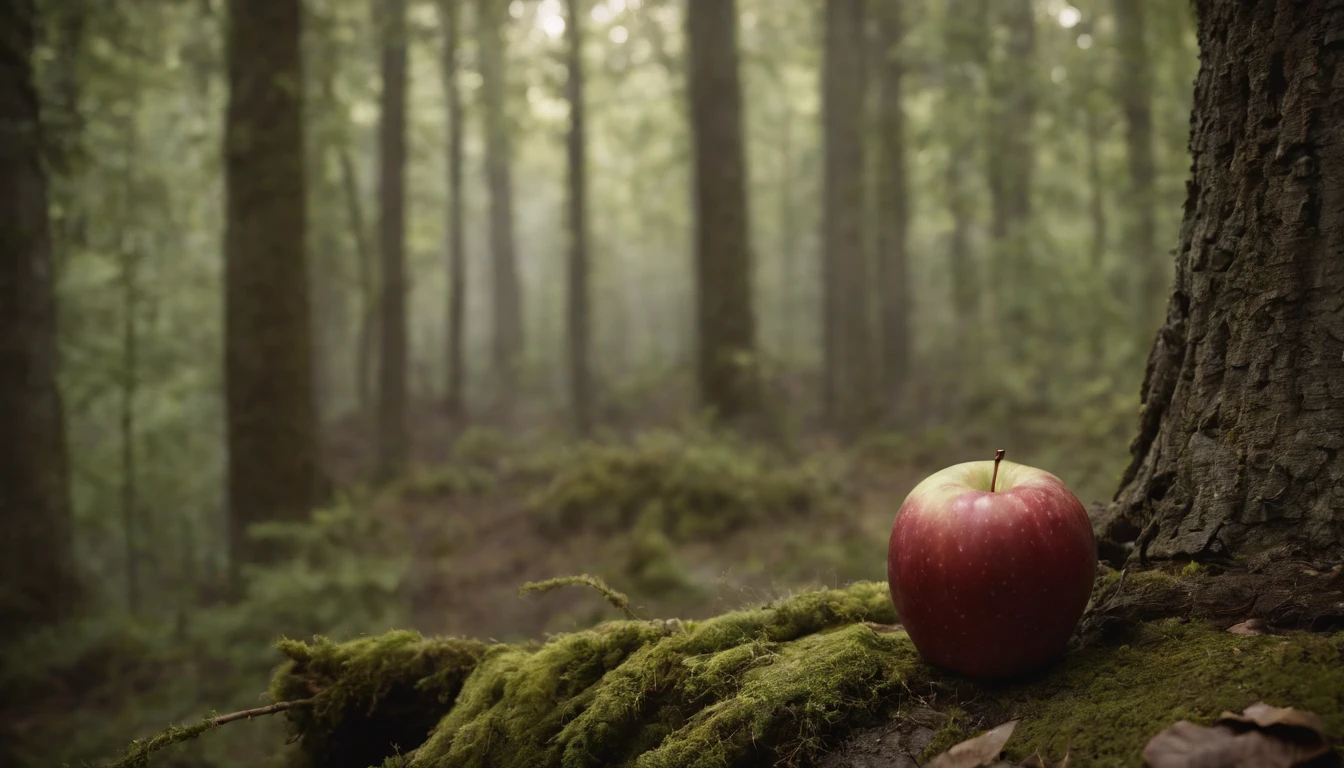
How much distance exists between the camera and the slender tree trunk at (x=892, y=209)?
591 inches

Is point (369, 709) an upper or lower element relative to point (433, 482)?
upper

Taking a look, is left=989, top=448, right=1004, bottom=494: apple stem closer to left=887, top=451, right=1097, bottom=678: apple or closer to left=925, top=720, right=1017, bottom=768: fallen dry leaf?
left=887, top=451, right=1097, bottom=678: apple

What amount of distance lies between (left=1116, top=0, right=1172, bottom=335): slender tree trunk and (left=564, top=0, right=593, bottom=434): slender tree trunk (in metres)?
9.04

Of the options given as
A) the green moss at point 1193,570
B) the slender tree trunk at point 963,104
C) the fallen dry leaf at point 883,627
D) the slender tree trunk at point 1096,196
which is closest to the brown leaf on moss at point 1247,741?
the green moss at point 1193,570

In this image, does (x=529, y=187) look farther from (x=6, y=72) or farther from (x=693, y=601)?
(x=693, y=601)

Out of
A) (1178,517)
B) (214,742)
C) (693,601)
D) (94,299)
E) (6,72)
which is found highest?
(6,72)

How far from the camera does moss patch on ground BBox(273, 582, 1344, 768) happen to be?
1.64m

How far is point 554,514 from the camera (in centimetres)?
903

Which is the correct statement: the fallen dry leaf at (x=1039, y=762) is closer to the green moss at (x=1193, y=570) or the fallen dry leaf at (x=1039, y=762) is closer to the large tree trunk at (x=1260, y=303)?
the green moss at (x=1193, y=570)

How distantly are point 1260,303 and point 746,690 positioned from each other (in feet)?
5.32

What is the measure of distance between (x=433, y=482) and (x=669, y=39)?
11.7 m

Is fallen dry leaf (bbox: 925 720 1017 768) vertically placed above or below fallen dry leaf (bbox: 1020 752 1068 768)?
below

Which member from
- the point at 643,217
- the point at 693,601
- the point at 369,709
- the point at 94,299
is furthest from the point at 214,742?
the point at 643,217

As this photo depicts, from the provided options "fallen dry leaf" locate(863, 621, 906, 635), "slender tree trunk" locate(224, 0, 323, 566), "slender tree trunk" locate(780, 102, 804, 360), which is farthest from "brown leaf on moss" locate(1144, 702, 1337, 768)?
"slender tree trunk" locate(780, 102, 804, 360)
